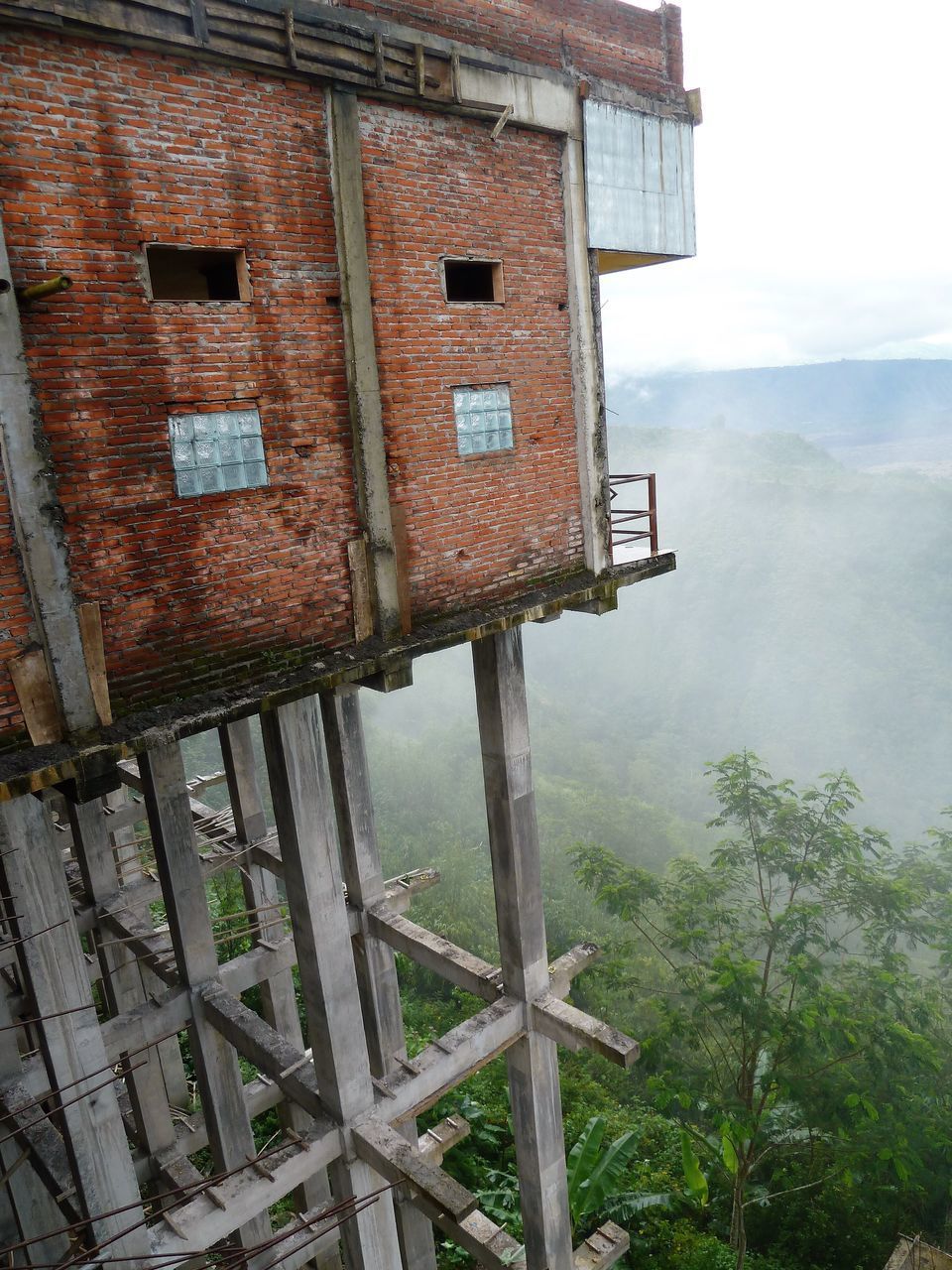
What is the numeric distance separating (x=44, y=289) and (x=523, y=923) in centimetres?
656

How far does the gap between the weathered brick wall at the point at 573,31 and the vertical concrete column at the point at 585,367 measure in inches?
21.8

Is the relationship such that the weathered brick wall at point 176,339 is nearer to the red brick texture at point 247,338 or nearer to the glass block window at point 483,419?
the red brick texture at point 247,338

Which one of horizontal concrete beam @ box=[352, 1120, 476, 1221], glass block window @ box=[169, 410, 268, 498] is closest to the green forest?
horizontal concrete beam @ box=[352, 1120, 476, 1221]

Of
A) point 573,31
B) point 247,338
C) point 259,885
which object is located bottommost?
point 259,885

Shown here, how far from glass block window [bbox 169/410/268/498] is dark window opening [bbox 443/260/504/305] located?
211 centimetres

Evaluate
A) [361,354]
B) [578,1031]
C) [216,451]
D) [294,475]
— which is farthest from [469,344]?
[578,1031]

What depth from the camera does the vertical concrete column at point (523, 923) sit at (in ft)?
25.6

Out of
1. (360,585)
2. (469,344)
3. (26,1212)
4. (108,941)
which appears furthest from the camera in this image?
(108,941)

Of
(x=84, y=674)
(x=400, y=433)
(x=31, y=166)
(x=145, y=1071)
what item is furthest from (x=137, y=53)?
(x=145, y=1071)

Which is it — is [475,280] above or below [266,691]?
above

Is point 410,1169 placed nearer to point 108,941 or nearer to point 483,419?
point 483,419

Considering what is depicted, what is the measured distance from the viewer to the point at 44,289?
434 centimetres

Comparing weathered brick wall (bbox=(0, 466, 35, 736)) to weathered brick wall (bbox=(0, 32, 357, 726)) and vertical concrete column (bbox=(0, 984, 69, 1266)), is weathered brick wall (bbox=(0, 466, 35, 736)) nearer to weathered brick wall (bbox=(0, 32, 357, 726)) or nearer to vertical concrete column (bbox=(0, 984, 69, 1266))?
weathered brick wall (bbox=(0, 32, 357, 726))

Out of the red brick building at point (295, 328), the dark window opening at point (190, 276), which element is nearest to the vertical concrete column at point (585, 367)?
the red brick building at point (295, 328)
